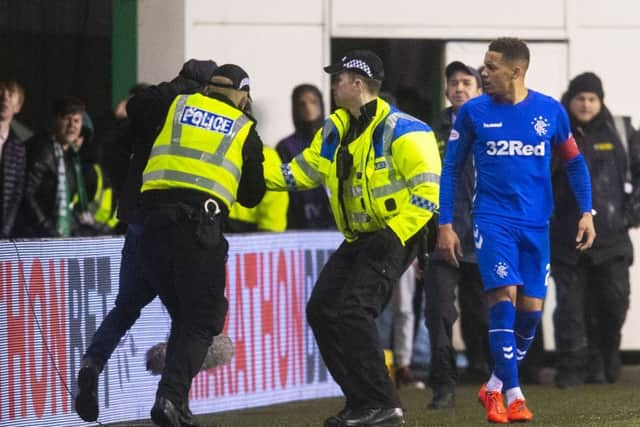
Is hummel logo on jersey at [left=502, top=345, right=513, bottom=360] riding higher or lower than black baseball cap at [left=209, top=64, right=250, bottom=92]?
lower

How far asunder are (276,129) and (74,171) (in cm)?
269

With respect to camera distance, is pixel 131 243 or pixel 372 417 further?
pixel 131 243

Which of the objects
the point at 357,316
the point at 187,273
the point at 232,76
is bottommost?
the point at 357,316

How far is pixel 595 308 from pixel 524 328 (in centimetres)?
359

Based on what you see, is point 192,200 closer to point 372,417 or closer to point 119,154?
point 119,154

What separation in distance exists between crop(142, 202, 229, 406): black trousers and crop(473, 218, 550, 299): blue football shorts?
167 centimetres

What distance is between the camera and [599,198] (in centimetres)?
1350

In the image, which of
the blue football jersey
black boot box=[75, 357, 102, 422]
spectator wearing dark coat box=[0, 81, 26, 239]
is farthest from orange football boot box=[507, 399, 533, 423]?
spectator wearing dark coat box=[0, 81, 26, 239]

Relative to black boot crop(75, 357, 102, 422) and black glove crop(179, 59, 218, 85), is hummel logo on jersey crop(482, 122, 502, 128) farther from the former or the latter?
black boot crop(75, 357, 102, 422)

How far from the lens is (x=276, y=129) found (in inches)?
596

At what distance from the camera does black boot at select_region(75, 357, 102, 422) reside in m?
9.56

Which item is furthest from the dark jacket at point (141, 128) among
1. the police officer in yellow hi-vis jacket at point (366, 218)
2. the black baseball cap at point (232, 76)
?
the police officer in yellow hi-vis jacket at point (366, 218)

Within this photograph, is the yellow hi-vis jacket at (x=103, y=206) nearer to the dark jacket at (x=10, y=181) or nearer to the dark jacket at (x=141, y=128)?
the dark jacket at (x=10, y=181)

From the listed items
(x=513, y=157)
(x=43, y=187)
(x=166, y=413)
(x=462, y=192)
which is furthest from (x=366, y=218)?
(x=43, y=187)
